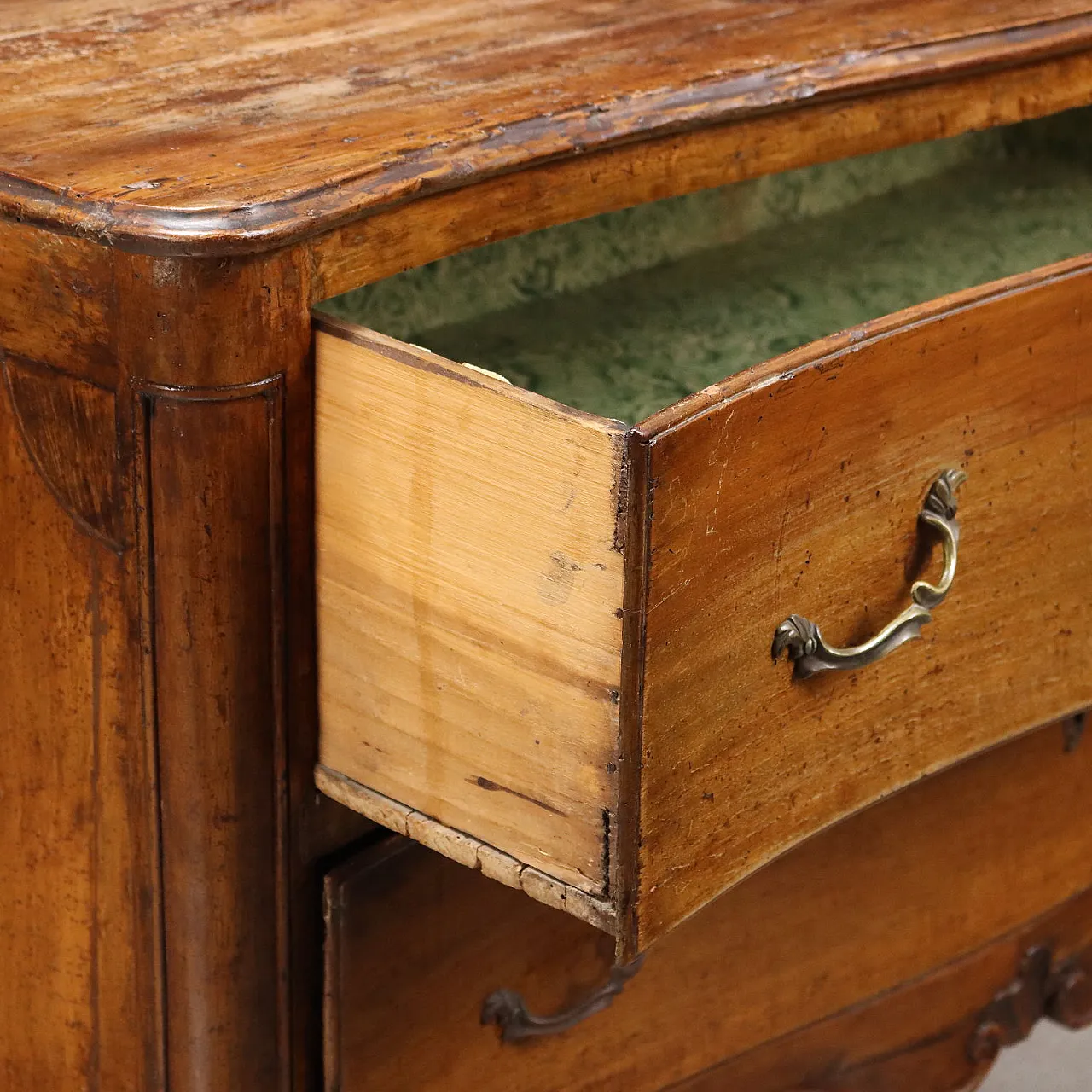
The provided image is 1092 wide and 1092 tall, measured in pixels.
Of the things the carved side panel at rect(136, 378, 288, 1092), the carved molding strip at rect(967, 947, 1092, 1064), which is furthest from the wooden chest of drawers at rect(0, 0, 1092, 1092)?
the carved molding strip at rect(967, 947, 1092, 1064)

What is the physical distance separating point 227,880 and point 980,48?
47 centimetres

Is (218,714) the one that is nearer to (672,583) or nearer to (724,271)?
(672,583)

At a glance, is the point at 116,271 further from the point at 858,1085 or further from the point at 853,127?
the point at 858,1085

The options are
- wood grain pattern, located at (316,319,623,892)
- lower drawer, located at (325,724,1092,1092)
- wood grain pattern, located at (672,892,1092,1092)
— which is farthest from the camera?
wood grain pattern, located at (672,892,1092,1092)

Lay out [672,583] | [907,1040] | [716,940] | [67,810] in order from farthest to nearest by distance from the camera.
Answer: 1. [907,1040]
2. [716,940]
3. [67,810]
4. [672,583]

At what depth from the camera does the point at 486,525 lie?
61 cm

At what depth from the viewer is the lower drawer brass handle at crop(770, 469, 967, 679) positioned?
2.15 feet

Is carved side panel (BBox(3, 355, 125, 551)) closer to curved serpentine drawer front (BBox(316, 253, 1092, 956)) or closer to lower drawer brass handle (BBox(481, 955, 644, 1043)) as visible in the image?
curved serpentine drawer front (BBox(316, 253, 1092, 956))

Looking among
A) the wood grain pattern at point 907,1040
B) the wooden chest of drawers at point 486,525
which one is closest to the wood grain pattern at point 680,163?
the wooden chest of drawers at point 486,525

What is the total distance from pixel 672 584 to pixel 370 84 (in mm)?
269

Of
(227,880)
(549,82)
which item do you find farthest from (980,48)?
(227,880)

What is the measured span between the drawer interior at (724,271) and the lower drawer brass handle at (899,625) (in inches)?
4.7

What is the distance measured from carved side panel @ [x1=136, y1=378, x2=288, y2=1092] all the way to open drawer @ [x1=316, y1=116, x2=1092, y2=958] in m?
0.02

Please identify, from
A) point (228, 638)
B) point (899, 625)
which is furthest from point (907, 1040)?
point (228, 638)
